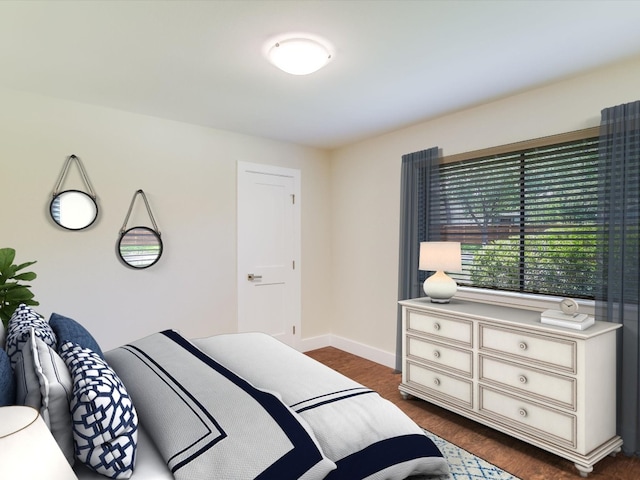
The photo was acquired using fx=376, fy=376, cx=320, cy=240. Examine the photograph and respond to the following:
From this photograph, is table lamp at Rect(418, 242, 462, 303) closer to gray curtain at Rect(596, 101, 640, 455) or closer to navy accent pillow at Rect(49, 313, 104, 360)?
gray curtain at Rect(596, 101, 640, 455)

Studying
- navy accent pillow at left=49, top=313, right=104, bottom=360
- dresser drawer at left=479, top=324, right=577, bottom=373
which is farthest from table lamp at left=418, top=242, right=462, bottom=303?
navy accent pillow at left=49, top=313, right=104, bottom=360

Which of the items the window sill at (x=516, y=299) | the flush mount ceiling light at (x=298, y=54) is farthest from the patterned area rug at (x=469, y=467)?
the flush mount ceiling light at (x=298, y=54)

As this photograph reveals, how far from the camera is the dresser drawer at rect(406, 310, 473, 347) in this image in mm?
2695

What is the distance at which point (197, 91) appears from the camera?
112 inches

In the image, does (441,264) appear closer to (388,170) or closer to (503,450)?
(503,450)

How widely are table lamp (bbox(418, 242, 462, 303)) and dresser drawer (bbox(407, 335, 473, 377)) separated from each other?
1.21 feet

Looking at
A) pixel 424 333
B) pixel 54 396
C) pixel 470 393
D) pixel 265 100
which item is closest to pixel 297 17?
pixel 265 100

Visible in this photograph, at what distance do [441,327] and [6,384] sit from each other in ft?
8.41

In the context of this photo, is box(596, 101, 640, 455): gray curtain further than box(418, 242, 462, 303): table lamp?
No

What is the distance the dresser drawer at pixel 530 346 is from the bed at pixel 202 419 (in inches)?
50.2

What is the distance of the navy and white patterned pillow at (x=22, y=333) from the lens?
1.39 metres

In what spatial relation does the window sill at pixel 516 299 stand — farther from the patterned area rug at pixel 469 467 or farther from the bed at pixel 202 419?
the bed at pixel 202 419

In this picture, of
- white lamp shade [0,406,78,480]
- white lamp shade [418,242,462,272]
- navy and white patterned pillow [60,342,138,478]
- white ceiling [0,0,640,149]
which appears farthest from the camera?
white lamp shade [418,242,462,272]

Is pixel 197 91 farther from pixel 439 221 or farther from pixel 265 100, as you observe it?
pixel 439 221
